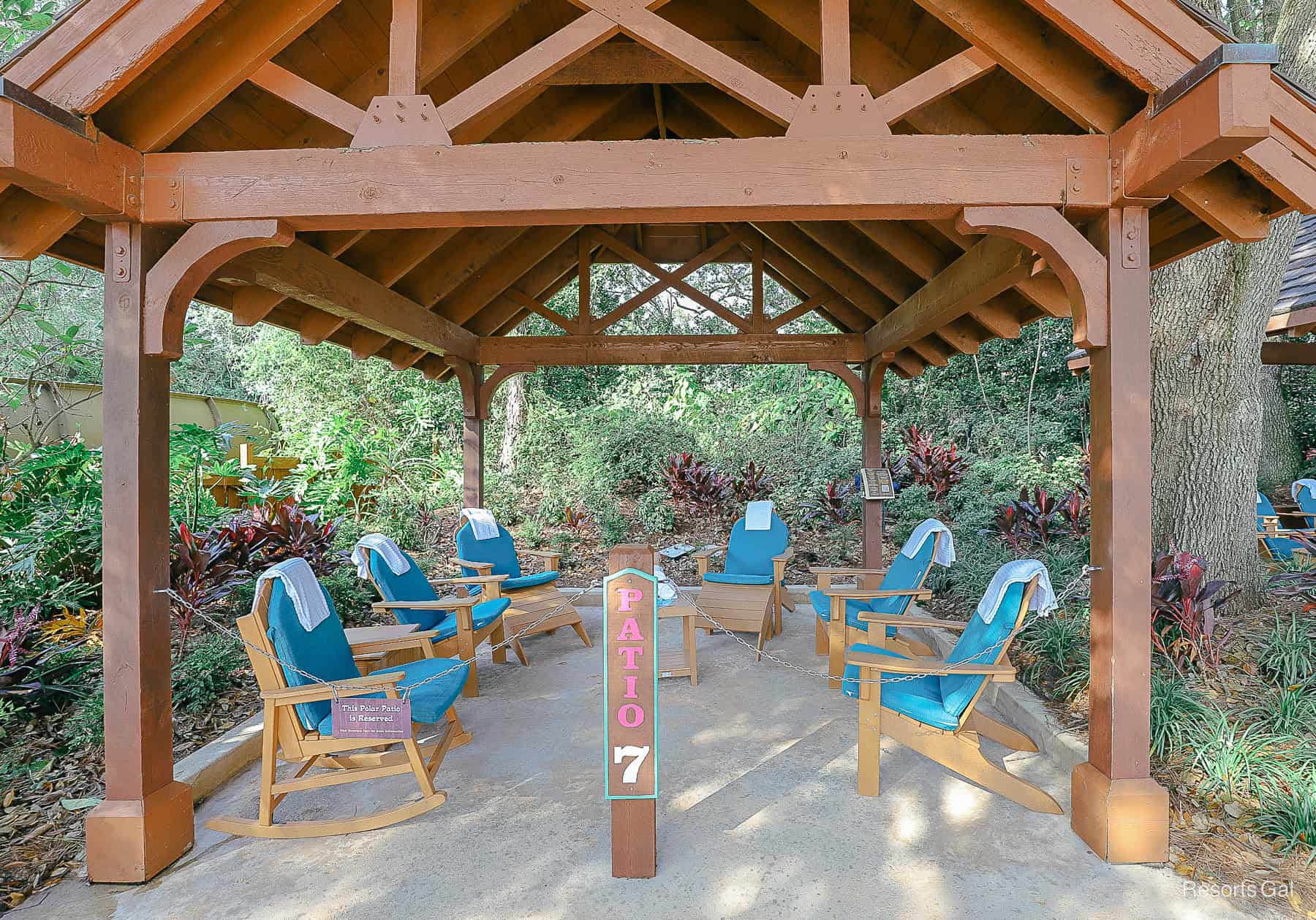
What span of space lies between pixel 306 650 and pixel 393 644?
0.57 metres

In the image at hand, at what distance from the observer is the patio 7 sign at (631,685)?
2412 mm

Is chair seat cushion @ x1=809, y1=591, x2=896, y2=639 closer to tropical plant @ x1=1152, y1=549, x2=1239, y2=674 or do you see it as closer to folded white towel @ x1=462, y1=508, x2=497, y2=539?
tropical plant @ x1=1152, y1=549, x2=1239, y2=674

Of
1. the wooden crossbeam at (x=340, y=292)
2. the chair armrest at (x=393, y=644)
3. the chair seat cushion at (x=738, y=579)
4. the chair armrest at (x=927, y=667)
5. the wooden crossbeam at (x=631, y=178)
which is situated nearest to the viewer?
the wooden crossbeam at (x=631, y=178)

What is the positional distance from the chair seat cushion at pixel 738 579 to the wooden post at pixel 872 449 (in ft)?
4.30

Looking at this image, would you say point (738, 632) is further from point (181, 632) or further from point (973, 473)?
point (973, 473)

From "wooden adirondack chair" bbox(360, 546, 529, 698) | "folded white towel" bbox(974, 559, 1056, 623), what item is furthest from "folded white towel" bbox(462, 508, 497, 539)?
"folded white towel" bbox(974, 559, 1056, 623)

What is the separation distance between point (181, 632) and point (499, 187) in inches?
134

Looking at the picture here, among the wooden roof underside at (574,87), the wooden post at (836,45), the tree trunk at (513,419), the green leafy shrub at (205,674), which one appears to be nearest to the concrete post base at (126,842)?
the green leafy shrub at (205,674)

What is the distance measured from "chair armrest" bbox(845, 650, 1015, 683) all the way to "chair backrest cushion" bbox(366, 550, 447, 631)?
2.58m

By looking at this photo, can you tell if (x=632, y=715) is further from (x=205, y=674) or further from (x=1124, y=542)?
(x=205, y=674)

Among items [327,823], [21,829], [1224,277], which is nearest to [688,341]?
[1224,277]

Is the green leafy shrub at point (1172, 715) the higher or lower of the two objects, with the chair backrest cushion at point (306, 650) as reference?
lower

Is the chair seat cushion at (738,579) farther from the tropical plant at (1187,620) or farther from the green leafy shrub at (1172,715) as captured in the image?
the green leafy shrub at (1172,715)

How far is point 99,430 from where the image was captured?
7359 mm
